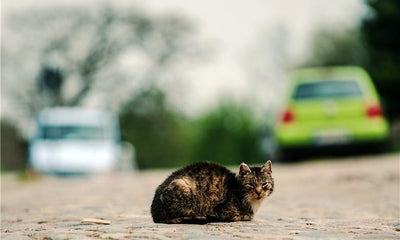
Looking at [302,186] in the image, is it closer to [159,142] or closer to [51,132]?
[51,132]

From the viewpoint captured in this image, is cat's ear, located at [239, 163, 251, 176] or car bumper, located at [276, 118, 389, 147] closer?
cat's ear, located at [239, 163, 251, 176]

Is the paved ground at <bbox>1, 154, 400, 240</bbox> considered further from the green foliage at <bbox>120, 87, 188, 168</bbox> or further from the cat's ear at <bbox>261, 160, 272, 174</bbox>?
the green foliage at <bbox>120, 87, 188, 168</bbox>

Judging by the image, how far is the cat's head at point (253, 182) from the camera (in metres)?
7.54

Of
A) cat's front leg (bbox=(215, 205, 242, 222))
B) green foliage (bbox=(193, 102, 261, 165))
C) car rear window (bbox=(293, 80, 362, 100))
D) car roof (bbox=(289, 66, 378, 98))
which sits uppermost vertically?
car roof (bbox=(289, 66, 378, 98))

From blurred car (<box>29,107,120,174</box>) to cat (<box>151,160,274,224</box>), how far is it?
66.1 feet

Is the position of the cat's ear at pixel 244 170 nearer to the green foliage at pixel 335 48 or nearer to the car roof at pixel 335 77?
the car roof at pixel 335 77

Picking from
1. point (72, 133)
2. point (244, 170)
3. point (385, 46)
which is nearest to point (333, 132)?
point (72, 133)

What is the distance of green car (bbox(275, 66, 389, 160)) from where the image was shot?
2011cm

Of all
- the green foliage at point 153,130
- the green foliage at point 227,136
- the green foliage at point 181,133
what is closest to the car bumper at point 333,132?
the green foliage at point 181,133

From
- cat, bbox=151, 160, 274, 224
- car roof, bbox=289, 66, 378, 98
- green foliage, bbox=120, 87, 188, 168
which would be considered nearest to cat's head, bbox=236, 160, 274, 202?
cat, bbox=151, 160, 274, 224

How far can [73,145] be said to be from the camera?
2822cm

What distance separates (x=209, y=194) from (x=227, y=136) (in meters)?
44.2

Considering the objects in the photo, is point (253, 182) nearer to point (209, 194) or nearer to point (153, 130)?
point (209, 194)

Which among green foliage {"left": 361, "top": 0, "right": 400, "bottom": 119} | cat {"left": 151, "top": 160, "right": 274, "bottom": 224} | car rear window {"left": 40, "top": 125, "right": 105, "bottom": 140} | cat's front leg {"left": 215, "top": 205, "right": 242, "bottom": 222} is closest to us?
cat {"left": 151, "top": 160, "right": 274, "bottom": 224}
